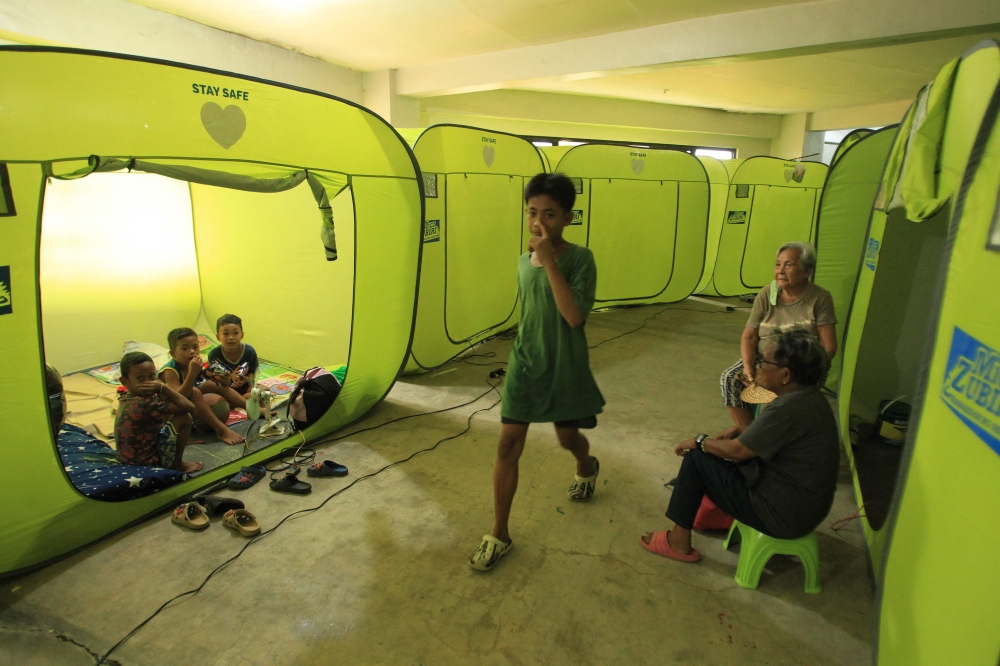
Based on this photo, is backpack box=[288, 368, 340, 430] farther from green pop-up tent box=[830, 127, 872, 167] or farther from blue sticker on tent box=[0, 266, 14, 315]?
green pop-up tent box=[830, 127, 872, 167]

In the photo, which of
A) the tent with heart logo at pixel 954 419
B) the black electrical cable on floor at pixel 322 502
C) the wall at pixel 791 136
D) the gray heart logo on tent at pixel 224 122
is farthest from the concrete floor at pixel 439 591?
the wall at pixel 791 136

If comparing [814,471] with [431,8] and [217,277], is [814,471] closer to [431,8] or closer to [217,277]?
[217,277]

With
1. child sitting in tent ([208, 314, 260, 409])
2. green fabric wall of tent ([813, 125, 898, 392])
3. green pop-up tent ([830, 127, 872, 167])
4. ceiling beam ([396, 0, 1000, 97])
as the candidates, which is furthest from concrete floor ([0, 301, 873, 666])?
ceiling beam ([396, 0, 1000, 97])

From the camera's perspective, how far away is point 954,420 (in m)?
1.18

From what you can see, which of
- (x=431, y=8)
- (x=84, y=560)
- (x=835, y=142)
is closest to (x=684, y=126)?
(x=835, y=142)

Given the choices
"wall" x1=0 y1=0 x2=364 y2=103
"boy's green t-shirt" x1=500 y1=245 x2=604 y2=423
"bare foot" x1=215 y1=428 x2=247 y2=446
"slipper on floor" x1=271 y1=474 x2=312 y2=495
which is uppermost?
"wall" x1=0 y1=0 x2=364 y2=103

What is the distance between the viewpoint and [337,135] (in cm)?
275

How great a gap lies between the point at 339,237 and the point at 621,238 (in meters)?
3.55

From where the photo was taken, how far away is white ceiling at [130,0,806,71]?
439 centimetres

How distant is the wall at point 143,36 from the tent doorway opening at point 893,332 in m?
5.39

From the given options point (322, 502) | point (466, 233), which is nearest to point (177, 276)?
point (466, 233)

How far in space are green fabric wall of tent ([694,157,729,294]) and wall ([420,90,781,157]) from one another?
3.03m

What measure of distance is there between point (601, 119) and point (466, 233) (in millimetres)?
6166

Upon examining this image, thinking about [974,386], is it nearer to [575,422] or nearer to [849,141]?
[575,422]
